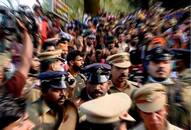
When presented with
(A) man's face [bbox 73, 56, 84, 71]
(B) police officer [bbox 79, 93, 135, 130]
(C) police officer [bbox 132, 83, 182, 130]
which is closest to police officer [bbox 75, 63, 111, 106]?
(C) police officer [bbox 132, 83, 182, 130]

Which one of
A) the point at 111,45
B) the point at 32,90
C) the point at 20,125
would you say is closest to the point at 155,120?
the point at 20,125

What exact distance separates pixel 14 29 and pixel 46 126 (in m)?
1.60

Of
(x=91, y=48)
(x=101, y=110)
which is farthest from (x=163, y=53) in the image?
(x=91, y=48)

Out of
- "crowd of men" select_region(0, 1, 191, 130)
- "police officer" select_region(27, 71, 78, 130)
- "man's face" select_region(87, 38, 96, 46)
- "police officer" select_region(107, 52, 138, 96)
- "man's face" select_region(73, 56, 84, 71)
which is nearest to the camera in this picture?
"crowd of men" select_region(0, 1, 191, 130)

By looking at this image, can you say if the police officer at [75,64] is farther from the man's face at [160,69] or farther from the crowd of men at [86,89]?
the man's face at [160,69]

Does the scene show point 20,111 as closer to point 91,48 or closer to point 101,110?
point 101,110

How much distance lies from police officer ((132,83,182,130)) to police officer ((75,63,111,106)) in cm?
68

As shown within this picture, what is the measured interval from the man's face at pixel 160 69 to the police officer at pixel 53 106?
72 centimetres

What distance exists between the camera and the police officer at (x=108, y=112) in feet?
8.82

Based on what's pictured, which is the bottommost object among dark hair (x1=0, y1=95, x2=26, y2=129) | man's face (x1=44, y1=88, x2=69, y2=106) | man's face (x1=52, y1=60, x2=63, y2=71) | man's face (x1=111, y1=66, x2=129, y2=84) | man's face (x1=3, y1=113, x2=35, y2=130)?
man's face (x1=3, y1=113, x2=35, y2=130)

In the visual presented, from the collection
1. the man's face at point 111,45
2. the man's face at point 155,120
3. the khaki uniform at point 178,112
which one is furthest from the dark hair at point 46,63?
the man's face at point 111,45

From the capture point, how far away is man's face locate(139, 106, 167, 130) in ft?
9.86

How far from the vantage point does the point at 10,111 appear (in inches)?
103

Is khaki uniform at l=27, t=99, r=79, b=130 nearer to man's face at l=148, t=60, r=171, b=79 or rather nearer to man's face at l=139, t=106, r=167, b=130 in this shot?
man's face at l=139, t=106, r=167, b=130
